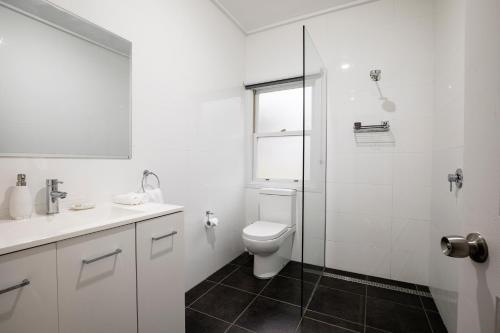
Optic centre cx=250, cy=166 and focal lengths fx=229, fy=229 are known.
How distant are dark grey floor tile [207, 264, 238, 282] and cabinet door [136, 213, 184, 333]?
32.4 inches

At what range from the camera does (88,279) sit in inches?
35.4

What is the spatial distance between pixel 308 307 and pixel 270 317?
0.33 meters

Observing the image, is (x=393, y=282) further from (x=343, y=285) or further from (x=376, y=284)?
(x=343, y=285)

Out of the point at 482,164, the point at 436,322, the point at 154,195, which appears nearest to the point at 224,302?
the point at 154,195

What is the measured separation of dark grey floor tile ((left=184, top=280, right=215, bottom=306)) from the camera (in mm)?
1855

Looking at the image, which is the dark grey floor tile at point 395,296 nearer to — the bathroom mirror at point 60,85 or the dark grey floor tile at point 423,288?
the dark grey floor tile at point 423,288

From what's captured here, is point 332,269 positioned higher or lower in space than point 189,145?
lower

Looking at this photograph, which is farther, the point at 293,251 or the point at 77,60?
the point at 293,251

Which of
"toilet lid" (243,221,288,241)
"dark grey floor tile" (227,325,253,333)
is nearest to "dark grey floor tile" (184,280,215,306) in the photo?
"dark grey floor tile" (227,325,253,333)

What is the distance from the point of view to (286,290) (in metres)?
2.00

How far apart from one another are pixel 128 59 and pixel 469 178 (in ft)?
5.86

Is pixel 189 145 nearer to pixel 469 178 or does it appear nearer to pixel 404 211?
pixel 469 178

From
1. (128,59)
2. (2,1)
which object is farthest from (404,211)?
(2,1)

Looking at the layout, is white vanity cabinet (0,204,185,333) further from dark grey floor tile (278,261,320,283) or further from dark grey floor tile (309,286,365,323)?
dark grey floor tile (278,261,320,283)
